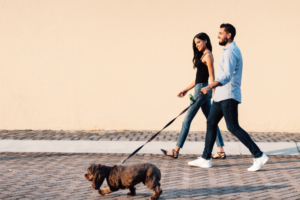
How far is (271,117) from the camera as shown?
8.36 metres

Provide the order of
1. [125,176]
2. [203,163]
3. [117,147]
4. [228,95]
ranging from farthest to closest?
1. [117,147]
2. [203,163]
3. [228,95]
4. [125,176]

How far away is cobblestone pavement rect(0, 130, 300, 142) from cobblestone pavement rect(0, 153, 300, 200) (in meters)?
1.37

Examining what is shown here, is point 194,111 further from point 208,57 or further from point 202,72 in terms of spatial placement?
point 208,57

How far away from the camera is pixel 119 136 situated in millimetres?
7953

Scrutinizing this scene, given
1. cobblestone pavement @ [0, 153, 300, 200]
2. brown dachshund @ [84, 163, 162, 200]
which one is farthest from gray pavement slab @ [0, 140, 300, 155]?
brown dachshund @ [84, 163, 162, 200]

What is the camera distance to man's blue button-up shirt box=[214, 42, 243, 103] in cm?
494

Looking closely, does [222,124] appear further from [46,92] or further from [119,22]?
[46,92]

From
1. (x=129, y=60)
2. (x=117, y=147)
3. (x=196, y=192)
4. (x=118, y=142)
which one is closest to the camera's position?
(x=196, y=192)

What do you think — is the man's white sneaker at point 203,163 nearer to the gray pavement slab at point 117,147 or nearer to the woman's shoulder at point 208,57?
the gray pavement slab at point 117,147

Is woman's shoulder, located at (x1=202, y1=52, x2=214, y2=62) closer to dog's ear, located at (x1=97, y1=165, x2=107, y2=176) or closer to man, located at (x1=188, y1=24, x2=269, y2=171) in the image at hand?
man, located at (x1=188, y1=24, x2=269, y2=171)

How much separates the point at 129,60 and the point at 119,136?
1.76m

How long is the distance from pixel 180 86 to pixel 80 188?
4.55m

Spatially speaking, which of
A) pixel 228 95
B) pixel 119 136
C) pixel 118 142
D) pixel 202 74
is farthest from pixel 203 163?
pixel 119 136

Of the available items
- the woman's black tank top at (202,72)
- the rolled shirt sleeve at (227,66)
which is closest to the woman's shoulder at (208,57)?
the woman's black tank top at (202,72)
